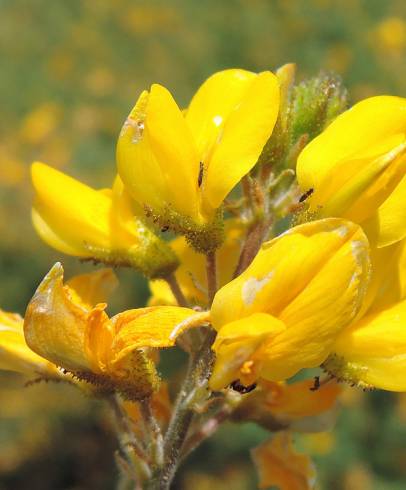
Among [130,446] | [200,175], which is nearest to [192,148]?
[200,175]

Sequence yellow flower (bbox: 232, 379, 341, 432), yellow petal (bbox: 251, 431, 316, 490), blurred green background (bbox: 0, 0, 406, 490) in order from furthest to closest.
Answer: blurred green background (bbox: 0, 0, 406, 490)
yellow petal (bbox: 251, 431, 316, 490)
yellow flower (bbox: 232, 379, 341, 432)

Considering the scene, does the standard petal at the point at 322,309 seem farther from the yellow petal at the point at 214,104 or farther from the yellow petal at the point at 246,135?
the yellow petal at the point at 214,104

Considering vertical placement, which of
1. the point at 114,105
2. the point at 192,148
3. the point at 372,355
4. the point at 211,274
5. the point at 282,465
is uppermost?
the point at 192,148

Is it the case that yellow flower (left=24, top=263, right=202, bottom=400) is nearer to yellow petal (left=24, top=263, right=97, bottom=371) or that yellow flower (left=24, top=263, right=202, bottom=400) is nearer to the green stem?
yellow petal (left=24, top=263, right=97, bottom=371)

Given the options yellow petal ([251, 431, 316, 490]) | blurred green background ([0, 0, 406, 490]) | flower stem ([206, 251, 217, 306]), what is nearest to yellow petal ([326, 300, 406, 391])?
flower stem ([206, 251, 217, 306])

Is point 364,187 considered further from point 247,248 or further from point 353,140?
point 247,248

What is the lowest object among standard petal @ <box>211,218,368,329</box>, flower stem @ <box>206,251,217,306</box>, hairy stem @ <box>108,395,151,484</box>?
hairy stem @ <box>108,395,151,484</box>
